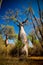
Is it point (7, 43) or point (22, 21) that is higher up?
point (22, 21)

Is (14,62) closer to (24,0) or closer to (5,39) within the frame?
(5,39)

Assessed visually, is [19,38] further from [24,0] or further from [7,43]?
[24,0]

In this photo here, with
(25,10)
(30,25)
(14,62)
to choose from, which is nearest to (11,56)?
(14,62)

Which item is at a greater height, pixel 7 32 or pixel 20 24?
pixel 20 24

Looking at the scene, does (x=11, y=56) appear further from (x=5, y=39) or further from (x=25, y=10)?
(x=25, y=10)

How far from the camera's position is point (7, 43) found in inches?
164

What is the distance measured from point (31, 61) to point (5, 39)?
82 centimetres

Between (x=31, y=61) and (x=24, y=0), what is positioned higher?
(x=24, y=0)

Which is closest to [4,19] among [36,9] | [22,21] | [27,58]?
[22,21]

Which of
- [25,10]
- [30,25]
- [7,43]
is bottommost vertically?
[7,43]

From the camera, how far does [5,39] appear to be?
419cm

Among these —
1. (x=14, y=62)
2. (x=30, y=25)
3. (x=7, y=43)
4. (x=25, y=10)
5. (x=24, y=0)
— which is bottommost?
(x=14, y=62)

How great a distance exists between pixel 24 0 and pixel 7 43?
114 cm

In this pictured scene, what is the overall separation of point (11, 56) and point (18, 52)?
0.63 ft
